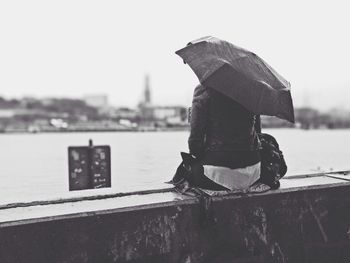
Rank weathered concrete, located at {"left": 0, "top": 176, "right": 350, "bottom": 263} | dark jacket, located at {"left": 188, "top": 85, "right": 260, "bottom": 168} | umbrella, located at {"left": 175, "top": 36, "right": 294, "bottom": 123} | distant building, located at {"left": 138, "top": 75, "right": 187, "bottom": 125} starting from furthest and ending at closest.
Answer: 1. distant building, located at {"left": 138, "top": 75, "right": 187, "bottom": 125}
2. dark jacket, located at {"left": 188, "top": 85, "right": 260, "bottom": 168}
3. umbrella, located at {"left": 175, "top": 36, "right": 294, "bottom": 123}
4. weathered concrete, located at {"left": 0, "top": 176, "right": 350, "bottom": 263}

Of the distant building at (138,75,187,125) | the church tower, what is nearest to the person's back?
the distant building at (138,75,187,125)

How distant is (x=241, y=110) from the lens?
3.89 meters

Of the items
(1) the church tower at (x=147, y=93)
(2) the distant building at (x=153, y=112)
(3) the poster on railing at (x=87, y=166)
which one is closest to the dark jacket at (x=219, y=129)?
(3) the poster on railing at (x=87, y=166)

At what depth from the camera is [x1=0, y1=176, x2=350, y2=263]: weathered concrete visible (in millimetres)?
3064

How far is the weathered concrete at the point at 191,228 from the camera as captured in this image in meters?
3.06

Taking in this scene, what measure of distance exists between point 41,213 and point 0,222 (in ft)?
1.08

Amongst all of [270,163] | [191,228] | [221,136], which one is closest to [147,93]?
[270,163]

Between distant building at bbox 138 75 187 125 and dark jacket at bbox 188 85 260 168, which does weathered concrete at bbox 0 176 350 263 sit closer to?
dark jacket at bbox 188 85 260 168

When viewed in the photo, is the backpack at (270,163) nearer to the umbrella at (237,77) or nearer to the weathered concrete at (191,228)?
the weathered concrete at (191,228)

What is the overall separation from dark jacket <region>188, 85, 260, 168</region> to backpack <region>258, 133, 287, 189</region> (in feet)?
1.14

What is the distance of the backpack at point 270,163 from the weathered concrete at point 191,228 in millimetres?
128

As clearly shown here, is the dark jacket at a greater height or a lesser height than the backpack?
greater

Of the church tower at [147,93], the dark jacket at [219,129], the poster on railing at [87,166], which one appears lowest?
the poster on railing at [87,166]

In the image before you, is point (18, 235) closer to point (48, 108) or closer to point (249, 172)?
point (249, 172)
